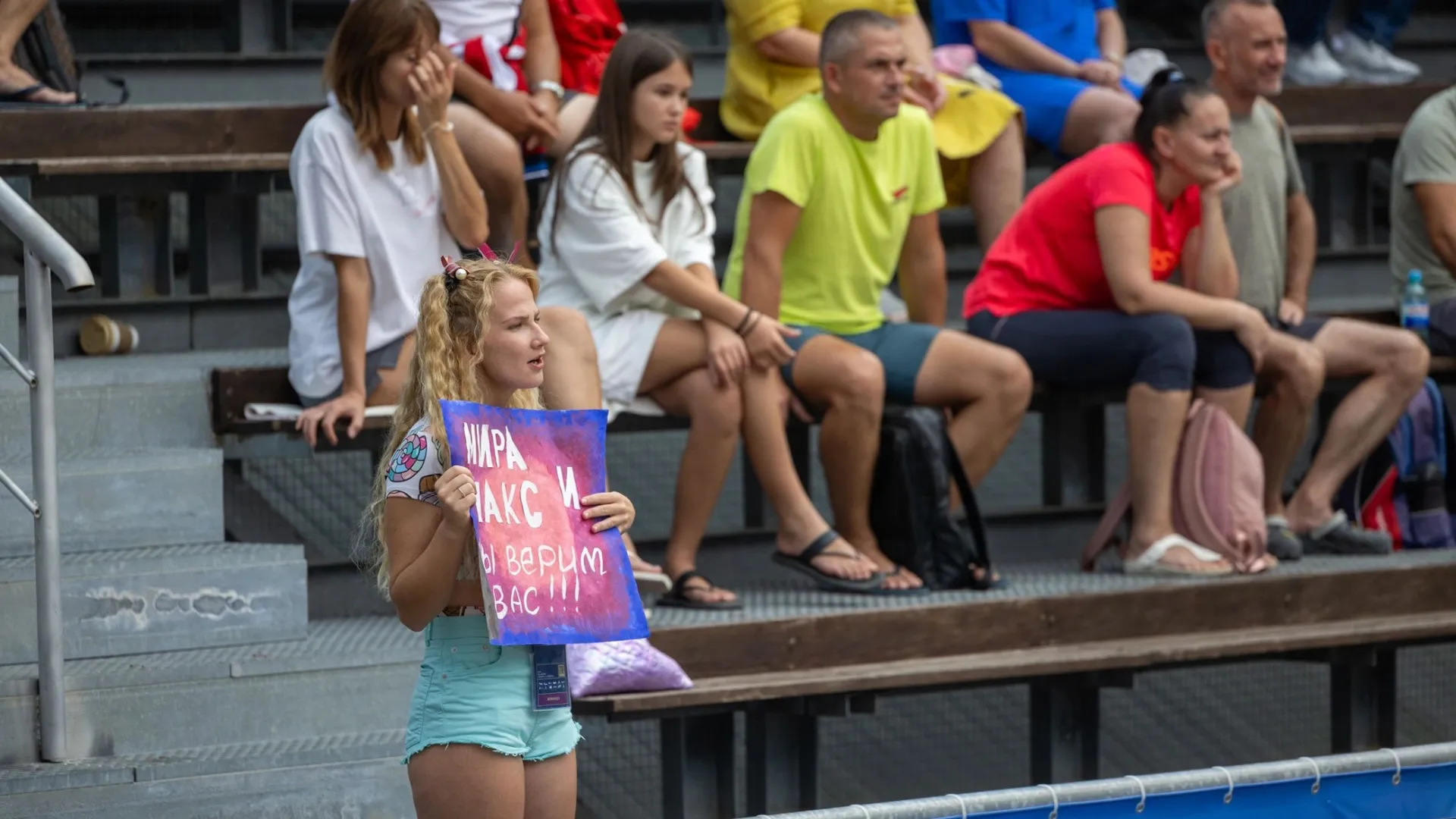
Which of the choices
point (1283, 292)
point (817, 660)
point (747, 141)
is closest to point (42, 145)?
point (747, 141)

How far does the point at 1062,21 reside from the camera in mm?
5738

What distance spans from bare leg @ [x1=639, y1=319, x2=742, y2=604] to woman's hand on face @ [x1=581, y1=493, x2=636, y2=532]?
5.66 ft

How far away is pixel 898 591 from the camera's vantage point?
4.31 meters

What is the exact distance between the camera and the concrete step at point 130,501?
386 centimetres

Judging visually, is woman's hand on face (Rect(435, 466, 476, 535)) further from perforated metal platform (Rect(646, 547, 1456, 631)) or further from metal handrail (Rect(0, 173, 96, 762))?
perforated metal platform (Rect(646, 547, 1456, 631))

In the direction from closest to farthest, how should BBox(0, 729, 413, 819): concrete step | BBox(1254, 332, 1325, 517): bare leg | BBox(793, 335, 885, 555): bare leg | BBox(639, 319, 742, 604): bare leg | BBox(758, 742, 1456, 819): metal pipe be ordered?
BBox(758, 742, 1456, 819): metal pipe < BBox(0, 729, 413, 819): concrete step < BBox(639, 319, 742, 604): bare leg < BBox(793, 335, 885, 555): bare leg < BBox(1254, 332, 1325, 517): bare leg

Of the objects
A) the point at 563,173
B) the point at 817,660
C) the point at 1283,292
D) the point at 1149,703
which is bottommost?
A: the point at 1149,703

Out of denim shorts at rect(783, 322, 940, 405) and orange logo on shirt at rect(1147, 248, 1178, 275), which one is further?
orange logo on shirt at rect(1147, 248, 1178, 275)

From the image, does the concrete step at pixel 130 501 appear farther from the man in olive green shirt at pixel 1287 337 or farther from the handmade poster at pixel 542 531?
the man in olive green shirt at pixel 1287 337

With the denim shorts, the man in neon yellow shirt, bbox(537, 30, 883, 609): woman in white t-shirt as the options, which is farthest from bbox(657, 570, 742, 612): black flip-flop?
the denim shorts

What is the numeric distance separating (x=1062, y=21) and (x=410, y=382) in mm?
3686

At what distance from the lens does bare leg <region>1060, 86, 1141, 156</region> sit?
5410 millimetres

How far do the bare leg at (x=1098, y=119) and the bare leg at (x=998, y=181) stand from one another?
7.1 inches

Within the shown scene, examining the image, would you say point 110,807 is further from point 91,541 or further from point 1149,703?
point 1149,703
